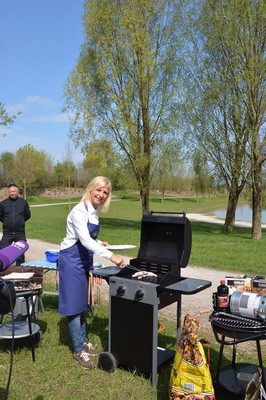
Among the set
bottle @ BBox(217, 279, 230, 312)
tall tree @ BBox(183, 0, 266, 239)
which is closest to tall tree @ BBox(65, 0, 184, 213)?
tall tree @ BBox(183, 0, 266, 239)

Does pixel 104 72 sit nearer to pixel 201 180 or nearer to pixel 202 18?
pixel 202 18

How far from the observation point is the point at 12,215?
7.97 meters

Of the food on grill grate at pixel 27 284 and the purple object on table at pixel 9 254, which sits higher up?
the purple object on table at pixel 9 254

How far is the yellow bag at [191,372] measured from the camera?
320 cm

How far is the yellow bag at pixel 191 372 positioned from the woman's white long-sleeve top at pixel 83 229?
3.60ft

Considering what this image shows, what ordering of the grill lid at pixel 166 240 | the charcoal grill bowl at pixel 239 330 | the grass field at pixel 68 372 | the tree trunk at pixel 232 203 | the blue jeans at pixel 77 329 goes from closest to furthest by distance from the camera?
the charcoal grill bowl at pixel 239 330 < the grass field at pixel 68 372 < the grill lid at pixel 166 240 < the blue jeans at pixel 77 329 < the tree trunk at pixel 232 203

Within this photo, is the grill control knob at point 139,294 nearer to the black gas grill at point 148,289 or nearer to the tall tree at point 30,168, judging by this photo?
the black gas grill at point 148,289

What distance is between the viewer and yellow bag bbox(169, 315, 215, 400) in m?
3.20

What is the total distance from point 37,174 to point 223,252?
150 feet

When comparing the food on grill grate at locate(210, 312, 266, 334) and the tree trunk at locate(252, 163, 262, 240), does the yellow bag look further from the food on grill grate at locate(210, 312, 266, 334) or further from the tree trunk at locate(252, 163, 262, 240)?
the tree trunk at locate(252, 163, 262, 240)

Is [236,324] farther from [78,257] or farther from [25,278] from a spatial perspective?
[25,278]

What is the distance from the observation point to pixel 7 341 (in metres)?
5.05

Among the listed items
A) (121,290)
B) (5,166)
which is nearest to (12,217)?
(121,290)

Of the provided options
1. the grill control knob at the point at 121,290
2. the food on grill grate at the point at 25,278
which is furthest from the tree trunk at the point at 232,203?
the grill control knob at the point at 121,290
